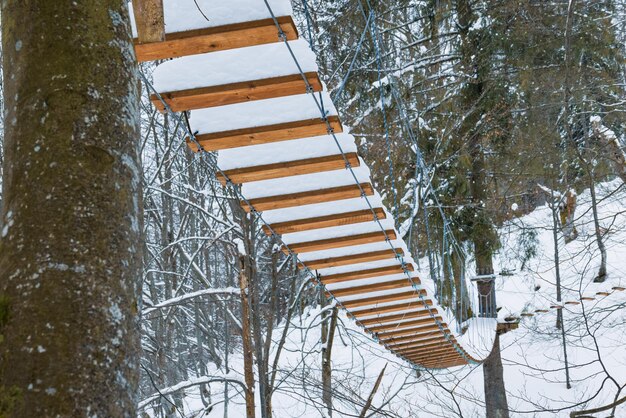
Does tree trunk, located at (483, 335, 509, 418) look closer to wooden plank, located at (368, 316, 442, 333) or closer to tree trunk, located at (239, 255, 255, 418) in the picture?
wooden plank, located at (368, 316, 442, 333)

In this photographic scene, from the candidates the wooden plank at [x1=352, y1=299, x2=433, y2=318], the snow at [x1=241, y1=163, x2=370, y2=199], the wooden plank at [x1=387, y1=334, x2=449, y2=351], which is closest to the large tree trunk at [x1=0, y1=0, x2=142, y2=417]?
the snow at [x1=241, y1=163, x2=370, y2=199]

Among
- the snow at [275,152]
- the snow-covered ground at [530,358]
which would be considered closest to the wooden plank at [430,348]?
the snow-covered ground at [530,358]

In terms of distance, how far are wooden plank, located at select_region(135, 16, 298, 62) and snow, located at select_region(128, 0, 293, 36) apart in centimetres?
2

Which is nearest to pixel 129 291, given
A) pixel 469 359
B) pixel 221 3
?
pixel 221 3

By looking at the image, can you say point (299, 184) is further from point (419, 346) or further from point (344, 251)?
point (419, 346)

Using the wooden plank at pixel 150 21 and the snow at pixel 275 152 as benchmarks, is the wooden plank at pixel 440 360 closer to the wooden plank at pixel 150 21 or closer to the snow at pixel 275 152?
the snow at pixel 275 152

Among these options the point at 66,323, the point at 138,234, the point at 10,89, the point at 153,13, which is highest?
the point at 153,13

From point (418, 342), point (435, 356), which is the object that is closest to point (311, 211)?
point (418, 342)

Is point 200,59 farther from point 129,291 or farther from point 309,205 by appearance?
point 129,291

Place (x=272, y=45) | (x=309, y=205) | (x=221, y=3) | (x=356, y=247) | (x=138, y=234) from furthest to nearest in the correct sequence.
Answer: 1. (x=356, y=247)
2. (x=309, y=205)
3. (x=272, y=45)
4. (x=221, y=3)
5. (x=138, y=234)

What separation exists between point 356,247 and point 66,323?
3.78 meters

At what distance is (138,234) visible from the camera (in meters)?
1.23

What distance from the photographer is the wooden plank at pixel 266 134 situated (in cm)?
331

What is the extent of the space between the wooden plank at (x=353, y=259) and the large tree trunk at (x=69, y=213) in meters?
3.58
